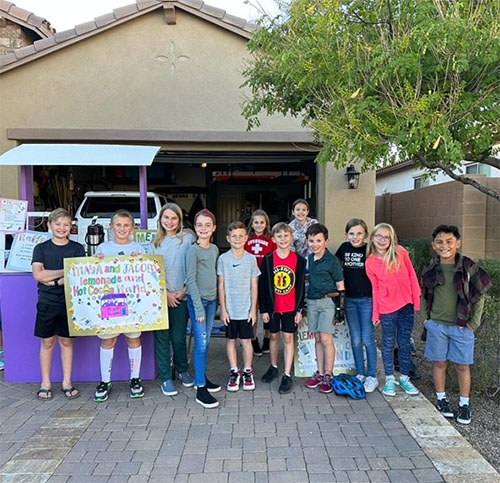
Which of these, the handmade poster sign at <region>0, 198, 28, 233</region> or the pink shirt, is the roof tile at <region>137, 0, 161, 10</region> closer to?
the handmade poster sign at <region>0, 198, 28, 233</region>

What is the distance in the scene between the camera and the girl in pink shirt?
381 cm

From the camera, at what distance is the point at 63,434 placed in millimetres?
3260

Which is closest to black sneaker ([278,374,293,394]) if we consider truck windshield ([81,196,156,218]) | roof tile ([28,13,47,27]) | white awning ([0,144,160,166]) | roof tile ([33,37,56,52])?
white awning ([0,144,160,166])

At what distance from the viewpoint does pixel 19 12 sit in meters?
8.21

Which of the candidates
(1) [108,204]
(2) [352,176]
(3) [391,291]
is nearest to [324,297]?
(3) [391,291]

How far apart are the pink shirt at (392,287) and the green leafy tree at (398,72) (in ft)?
3.14

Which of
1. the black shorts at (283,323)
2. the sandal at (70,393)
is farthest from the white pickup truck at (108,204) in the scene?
the black shorts at (283,323)

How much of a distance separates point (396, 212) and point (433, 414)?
30.9ft

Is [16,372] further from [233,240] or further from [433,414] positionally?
[433,414]

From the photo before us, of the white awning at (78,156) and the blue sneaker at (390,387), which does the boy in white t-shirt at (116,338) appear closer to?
the white awning at (78,156)

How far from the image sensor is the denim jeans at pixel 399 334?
12.8 feet

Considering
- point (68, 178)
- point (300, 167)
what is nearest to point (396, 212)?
point (300, 167)

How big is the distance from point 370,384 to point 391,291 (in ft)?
3.03

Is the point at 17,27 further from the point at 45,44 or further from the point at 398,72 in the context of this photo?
the point at 398,72
